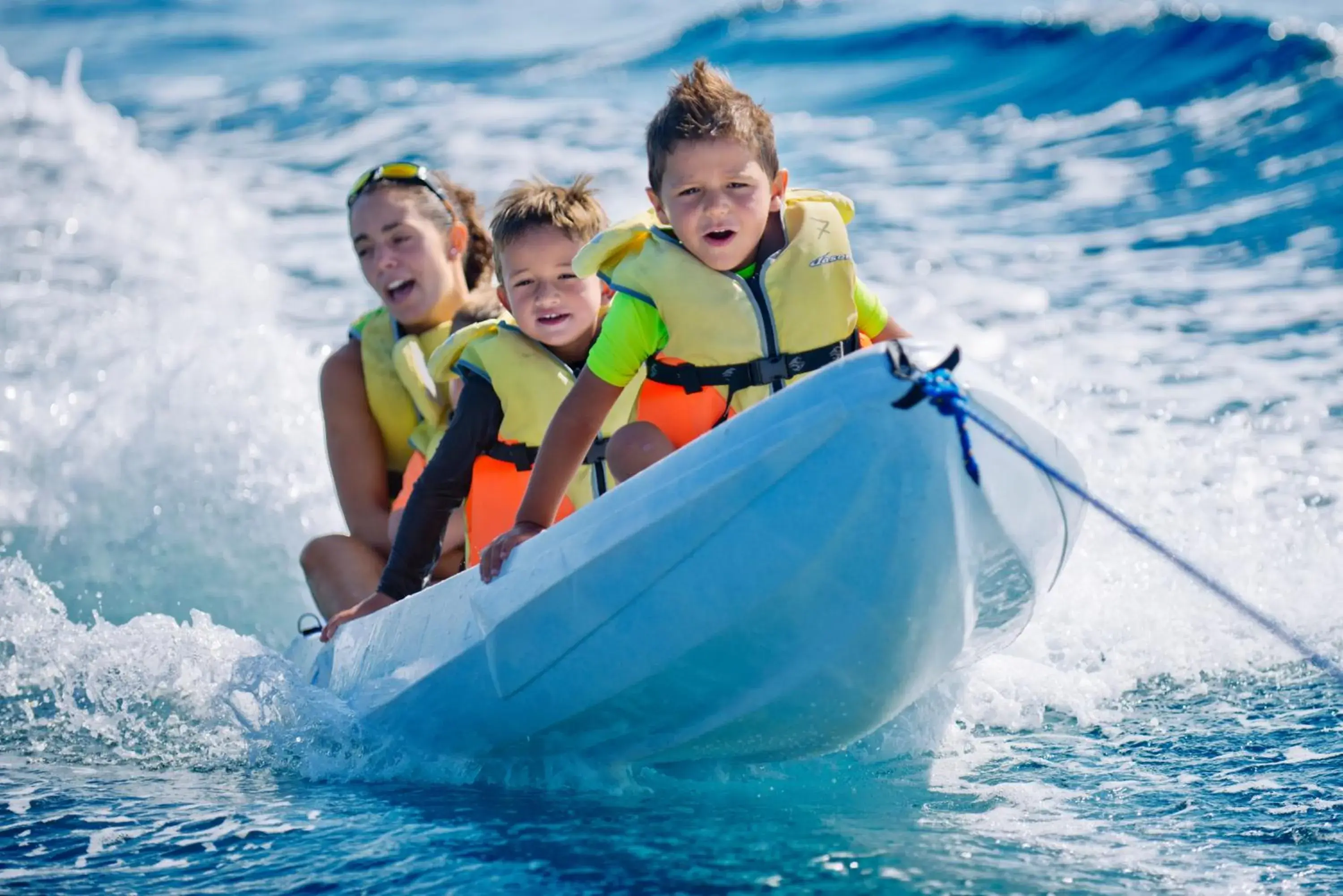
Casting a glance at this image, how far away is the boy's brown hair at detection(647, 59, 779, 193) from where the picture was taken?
305cm

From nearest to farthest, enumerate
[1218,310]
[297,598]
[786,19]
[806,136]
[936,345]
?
[936,345] → [297,598] → [1218,310] → [806,136] → [786,19]

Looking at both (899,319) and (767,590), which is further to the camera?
(899,319)

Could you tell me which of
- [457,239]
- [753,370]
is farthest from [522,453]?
[457,239]

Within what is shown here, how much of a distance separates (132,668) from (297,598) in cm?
160

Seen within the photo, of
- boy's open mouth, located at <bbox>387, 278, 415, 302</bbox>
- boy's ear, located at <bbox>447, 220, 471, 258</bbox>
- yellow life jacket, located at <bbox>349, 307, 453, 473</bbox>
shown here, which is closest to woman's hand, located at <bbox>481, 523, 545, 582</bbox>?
yellow life jacket, located at <bbox>349, 307, 453, 473</bbox>

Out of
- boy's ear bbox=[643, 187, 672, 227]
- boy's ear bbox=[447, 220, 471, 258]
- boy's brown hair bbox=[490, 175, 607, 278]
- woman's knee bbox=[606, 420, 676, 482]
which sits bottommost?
woman's knee bbox=[606, 420, 676, 482]

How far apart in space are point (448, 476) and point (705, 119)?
107 centimetres

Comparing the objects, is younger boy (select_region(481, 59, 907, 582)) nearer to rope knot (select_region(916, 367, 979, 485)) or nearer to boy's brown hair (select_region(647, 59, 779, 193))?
boy's brown hair (select_region(647, 59, 779, 193))

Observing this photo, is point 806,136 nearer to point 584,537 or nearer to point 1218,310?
point 1218,310

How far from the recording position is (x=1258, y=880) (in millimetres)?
2791

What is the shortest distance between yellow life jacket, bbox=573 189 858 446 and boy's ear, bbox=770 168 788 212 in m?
0.02

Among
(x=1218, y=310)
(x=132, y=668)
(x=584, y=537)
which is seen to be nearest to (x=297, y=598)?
(x=132, y=668)

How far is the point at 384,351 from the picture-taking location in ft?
14.8

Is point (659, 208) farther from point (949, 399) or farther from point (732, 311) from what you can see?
point (949, 399)
